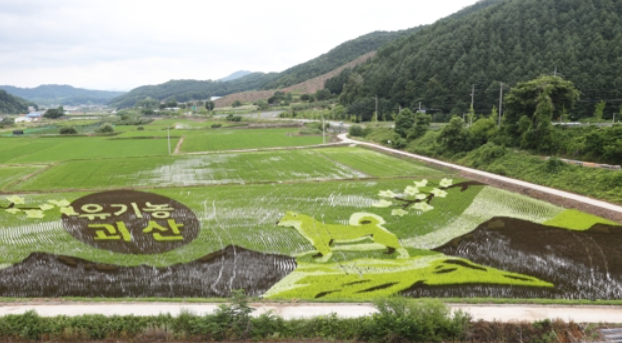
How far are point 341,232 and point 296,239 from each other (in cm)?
226

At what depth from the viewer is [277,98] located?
14525cm

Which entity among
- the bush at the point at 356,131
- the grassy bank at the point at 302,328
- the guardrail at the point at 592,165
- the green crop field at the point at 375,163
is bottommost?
the grassy bank at the point at 302,328

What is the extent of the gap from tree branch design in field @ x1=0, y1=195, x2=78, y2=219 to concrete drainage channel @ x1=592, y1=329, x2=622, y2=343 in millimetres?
22946

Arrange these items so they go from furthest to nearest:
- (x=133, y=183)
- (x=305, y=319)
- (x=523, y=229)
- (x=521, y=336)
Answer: (x=133, y=183), (x=523, y=229), (x=305, y=319), (x=521, y=336)

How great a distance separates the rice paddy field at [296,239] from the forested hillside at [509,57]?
42.8 meters

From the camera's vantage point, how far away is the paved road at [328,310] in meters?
10.9

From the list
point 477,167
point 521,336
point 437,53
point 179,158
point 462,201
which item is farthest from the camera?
point 437,53

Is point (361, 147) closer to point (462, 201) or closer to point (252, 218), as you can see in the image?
point (462, 201)

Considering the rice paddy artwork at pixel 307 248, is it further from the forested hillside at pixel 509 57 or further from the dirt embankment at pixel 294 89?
the dirt embankment at pixel 294 89

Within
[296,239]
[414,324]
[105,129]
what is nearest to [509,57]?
[296,239]

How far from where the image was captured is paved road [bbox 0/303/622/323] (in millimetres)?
10852

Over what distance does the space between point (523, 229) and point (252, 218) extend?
14.0 meters

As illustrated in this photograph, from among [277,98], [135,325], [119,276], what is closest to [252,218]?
[119,276]

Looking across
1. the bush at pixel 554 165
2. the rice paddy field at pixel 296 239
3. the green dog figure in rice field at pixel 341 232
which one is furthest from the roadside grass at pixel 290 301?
the bush at pixel 554 165
